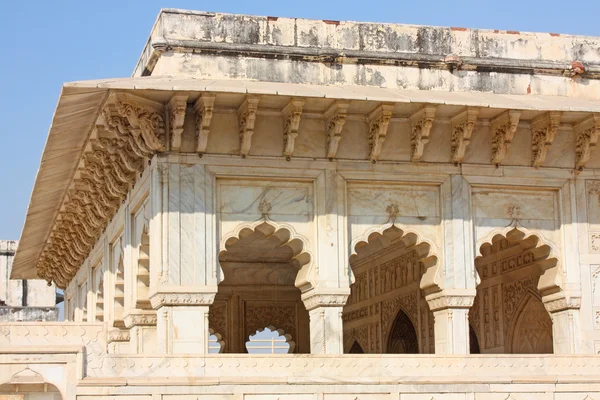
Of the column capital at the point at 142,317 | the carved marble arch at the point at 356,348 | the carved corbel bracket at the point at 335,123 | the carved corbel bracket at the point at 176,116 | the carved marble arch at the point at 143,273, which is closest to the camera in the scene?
the carved corbel bracket at the point at 176,116

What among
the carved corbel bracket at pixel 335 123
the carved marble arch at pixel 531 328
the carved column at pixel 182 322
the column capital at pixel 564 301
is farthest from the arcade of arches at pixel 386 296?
the carved corbel bracket at pixel 335 123

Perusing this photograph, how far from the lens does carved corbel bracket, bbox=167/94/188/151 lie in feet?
37.7

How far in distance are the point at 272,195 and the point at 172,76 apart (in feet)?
5.09

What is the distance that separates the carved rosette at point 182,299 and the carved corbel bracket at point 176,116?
1.42 metres

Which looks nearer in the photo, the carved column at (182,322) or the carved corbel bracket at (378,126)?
the carved column at (182,322)

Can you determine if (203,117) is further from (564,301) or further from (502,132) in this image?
(564,301)

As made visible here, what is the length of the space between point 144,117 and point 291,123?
144 cm

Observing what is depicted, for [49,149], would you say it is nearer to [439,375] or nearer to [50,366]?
[50,366]

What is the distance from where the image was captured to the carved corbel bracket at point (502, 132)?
12320 mm

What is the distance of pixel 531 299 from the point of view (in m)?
14.4

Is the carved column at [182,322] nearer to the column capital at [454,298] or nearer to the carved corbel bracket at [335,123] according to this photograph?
the carved corbel bracket at [335,123]

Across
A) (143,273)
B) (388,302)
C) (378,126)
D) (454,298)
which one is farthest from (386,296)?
(378,126)

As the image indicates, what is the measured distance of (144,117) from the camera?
11648 mm

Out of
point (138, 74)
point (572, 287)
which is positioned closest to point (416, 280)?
point (572, 287)
